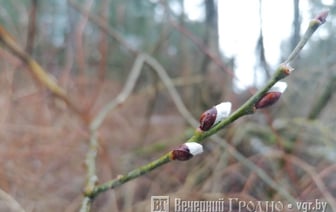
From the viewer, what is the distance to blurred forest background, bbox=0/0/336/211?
0.76m

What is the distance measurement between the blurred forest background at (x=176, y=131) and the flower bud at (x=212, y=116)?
0.90 ft

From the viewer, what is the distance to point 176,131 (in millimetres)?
1332

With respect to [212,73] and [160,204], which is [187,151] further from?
[212,73]

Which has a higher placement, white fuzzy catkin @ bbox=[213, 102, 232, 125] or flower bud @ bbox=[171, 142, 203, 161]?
white fuzzy catkin @ bbox=[213, 102, 232, 125]

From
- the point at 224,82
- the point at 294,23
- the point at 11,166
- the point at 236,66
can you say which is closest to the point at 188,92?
the point at 224,82

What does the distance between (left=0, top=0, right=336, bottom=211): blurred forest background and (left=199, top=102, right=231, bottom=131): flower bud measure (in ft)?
0.90

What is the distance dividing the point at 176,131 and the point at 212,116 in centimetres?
101

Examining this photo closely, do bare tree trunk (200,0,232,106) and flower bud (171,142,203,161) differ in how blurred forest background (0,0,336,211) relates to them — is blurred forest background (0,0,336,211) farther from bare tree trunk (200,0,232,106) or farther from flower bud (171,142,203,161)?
flower bud (171,142,203,161)

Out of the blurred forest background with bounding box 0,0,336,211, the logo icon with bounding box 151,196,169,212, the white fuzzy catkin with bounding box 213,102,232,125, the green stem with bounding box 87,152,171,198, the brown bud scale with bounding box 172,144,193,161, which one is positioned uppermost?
the blurred forest background with bounding box 0,0,336,211

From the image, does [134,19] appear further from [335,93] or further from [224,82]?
[335,93]

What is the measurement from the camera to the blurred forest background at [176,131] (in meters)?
0.76

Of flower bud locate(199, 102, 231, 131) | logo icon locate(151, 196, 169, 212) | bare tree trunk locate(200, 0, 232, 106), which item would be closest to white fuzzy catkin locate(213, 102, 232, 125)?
flower bud locate(199, 102, 231, 131)

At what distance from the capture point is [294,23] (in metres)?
0.64

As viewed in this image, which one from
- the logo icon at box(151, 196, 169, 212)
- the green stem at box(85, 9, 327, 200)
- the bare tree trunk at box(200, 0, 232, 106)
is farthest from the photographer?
the bare tree trunk at box(200, 0, 232, 106)
